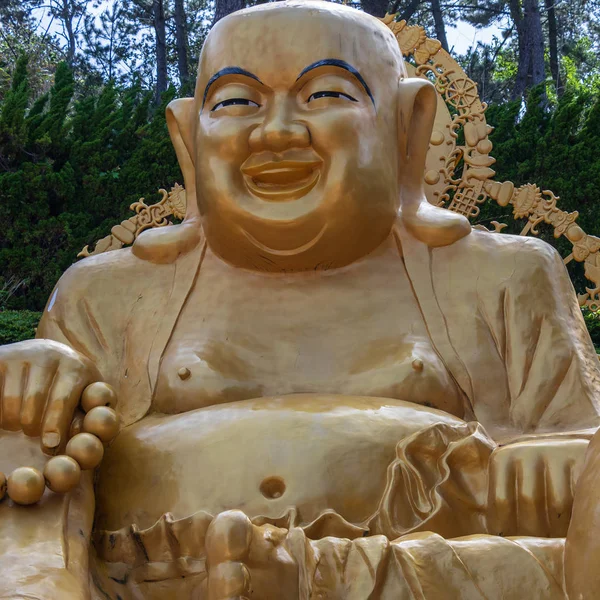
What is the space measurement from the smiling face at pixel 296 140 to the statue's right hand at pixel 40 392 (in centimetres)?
73

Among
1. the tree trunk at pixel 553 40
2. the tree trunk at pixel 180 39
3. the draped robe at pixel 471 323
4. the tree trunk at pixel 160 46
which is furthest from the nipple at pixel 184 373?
the tree trunk at pixel 553 40

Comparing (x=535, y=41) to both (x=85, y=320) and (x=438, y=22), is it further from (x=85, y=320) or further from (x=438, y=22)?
(x=85, y=320)

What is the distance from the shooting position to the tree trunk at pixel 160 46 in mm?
14461

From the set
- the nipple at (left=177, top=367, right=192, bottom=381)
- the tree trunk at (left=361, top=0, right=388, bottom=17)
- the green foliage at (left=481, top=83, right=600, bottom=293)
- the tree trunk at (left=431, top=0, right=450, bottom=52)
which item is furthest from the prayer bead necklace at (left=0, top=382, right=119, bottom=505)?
the tree trunk at (left=431, top=0, right=450, bottom=52)

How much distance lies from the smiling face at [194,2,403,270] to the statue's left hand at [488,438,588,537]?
886 millimetres

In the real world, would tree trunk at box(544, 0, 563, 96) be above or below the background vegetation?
above

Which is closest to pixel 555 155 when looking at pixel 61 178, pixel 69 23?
pixel 61 178

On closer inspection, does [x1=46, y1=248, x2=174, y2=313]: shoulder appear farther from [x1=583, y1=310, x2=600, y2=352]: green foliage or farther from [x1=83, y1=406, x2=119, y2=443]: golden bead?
[x1=583, y1=310, x2=600, y2=352]: green foliage

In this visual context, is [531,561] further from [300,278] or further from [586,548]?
[300,278]

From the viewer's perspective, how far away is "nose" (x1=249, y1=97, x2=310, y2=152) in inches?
107

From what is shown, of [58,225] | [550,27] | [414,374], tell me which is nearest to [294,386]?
[414,374]

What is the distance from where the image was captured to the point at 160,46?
49.3 feet

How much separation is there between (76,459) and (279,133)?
1.04 metres

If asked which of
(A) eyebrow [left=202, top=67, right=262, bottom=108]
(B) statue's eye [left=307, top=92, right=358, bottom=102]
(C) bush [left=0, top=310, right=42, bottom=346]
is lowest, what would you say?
(C) bush [left=0, top=310, right=42, bottom=346]
